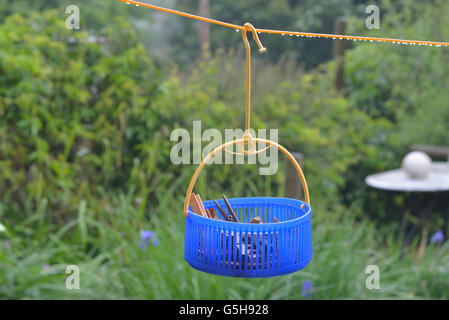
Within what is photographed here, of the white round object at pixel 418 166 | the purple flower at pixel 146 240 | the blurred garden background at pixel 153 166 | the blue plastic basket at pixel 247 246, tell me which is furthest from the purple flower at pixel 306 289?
the white round object at pixel 418 166

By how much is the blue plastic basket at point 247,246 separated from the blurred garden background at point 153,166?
1.38 m

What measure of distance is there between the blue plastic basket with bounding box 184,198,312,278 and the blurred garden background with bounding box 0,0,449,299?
1381 millimetres

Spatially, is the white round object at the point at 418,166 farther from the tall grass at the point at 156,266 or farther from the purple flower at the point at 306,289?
the purple flower at the point at 306,289

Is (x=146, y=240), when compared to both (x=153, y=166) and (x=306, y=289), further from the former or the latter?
(x=306, y=289)

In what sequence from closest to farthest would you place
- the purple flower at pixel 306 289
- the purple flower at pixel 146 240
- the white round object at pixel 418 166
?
the purple flower at pixel 306 289, the purple flower at pixel 146 240, the white round object at pixel 418 166

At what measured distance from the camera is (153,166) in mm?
4133

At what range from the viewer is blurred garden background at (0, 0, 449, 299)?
3203mm

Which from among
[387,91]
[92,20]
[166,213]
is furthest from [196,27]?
[166,213]

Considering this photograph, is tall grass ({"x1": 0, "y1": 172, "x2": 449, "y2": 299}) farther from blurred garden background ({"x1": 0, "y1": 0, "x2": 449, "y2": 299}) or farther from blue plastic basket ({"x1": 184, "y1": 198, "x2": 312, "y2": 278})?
blue plastic basket ({"x1": 184, "y1": 198, "x2": 312, "y2": 278})

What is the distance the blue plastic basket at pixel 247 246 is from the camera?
4.94 feet

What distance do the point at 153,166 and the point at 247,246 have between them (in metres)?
2.68

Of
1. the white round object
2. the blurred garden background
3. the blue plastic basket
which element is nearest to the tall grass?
the blurred garden background
